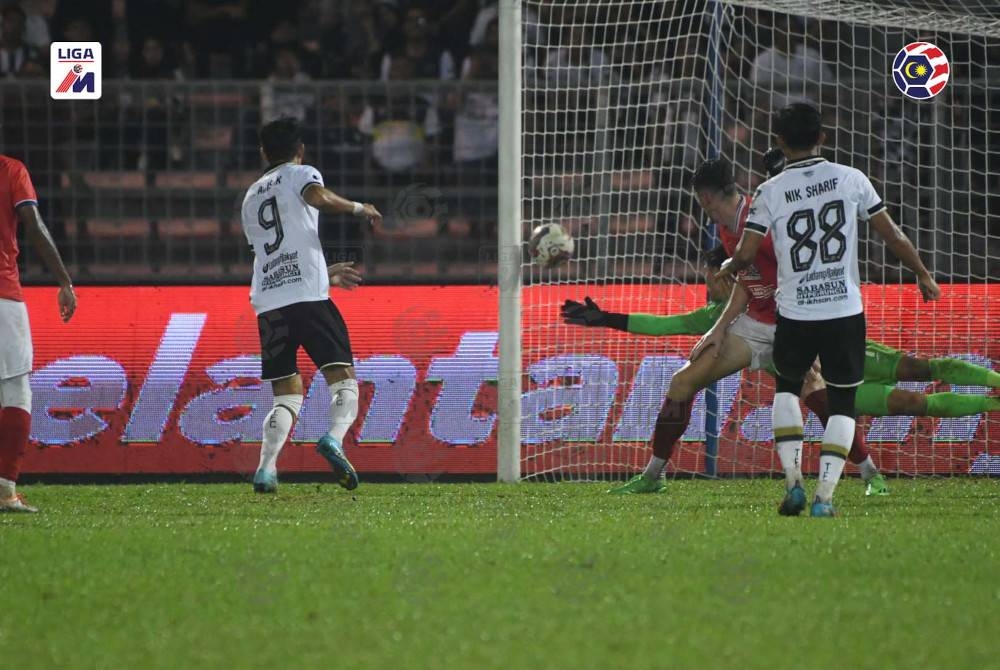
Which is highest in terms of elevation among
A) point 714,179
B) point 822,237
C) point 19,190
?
point 714,179

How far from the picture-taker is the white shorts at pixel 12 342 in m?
7.11

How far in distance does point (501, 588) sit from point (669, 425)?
402 cm

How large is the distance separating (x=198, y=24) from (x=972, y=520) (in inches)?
433

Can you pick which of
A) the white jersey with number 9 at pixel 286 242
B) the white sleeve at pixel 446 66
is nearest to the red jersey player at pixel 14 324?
the white jersey with number 9 at pixel 286 242

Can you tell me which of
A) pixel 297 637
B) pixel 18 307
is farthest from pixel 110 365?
pixel 297 637

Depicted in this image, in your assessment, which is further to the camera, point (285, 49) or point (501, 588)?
point (285, 49)

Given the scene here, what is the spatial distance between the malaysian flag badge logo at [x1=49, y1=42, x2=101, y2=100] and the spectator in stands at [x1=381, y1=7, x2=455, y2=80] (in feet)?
9.42

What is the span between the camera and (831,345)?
6629 mm

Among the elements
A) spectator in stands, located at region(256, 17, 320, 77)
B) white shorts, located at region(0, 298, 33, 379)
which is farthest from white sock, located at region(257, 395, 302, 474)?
spectator in stands, located at region(256, 17, 320, 77)

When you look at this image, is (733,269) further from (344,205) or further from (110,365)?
(110,365)

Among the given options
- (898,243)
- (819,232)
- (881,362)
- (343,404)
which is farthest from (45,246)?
(881,362)

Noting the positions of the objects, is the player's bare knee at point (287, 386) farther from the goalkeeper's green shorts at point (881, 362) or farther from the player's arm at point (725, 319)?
the goalkeeper's green shorts at point (881, 362)

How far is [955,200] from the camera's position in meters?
11.3

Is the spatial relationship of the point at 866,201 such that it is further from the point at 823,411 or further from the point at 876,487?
the point at 876,487
